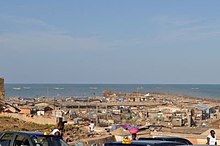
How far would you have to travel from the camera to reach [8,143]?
38.0ft

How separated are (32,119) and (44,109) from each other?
16.7 meters

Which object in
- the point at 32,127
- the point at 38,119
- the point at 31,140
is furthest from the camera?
the point at 38,119

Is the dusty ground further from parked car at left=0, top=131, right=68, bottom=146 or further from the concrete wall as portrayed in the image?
parked car at left=0, top=131, right=68, bottom=146

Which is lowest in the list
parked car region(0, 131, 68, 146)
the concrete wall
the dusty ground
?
the dusty ground

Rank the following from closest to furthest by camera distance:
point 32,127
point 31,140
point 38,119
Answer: point 31,140, point 32,127, point 38,119

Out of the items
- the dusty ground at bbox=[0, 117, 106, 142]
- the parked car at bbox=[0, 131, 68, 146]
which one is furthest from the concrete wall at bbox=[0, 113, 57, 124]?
the parked car at bbox=[0, 131, 68, 146]

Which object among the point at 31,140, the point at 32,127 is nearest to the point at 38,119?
the point at 32,127

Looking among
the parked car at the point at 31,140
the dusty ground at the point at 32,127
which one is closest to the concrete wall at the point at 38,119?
the dusty ground at the point at 32,127

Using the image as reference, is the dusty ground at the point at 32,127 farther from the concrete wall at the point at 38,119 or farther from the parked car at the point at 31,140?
the parked car at the point at 31,140


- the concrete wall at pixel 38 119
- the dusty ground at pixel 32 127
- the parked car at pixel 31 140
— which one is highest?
the parked car at pixel 31 140

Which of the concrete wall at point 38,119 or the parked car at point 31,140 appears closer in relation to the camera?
the parked car at point 31,140

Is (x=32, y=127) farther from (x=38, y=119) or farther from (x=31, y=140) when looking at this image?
(x=31, y=140)

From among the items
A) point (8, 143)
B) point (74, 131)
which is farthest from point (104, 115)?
point (8, 143)

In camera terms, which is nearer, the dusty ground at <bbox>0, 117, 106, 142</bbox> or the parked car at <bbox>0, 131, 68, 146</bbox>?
the parked car at <bbox>0, 131, 68, 146</bbox>
